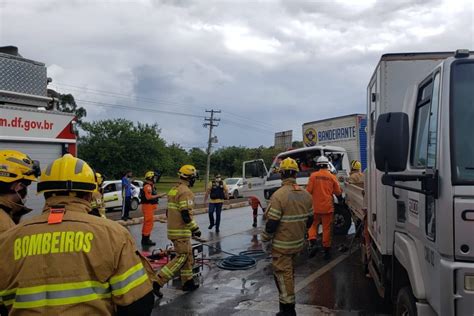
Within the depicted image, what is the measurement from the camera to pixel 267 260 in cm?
886

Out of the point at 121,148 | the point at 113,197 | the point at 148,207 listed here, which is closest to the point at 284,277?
the point at 148,207

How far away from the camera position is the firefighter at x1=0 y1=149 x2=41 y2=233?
10.3 feet

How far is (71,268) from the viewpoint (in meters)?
2.10

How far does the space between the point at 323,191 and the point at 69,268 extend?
714 centimetres

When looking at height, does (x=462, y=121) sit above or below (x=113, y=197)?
above

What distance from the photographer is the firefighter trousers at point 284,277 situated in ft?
17.7

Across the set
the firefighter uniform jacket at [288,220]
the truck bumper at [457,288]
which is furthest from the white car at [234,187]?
the truck bumper at [457,288]

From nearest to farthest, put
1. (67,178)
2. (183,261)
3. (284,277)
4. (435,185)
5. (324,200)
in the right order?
(67,178)
(435,185)
(284,277)
(183,261)
(324,200)

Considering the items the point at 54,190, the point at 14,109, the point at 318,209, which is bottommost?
the point at 318,209

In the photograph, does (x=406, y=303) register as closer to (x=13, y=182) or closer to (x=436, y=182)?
Result: (x=436, y=182)

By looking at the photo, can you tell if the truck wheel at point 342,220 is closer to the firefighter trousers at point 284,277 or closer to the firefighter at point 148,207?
the firefighter at point 148,207

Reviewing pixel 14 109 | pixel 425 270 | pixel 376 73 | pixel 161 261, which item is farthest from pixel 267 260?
pixel 425 270

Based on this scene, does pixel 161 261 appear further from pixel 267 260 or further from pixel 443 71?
pixel 443 71

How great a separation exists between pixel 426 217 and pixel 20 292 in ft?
7.45
